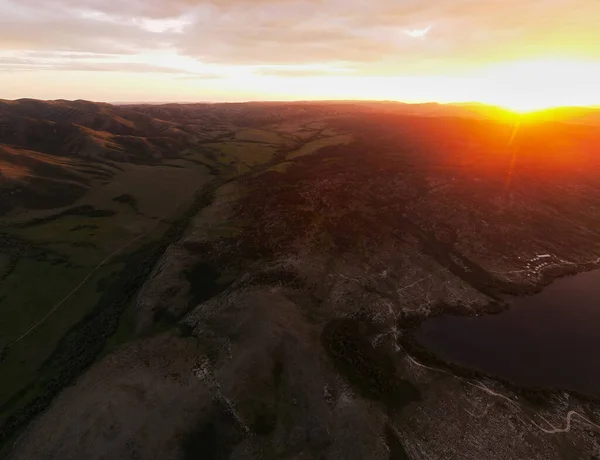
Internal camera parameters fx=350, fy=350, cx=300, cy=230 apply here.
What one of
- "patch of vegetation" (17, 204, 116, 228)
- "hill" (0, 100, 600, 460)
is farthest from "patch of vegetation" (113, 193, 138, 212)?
"patch of vegetation" (17, 204, 116, 228)

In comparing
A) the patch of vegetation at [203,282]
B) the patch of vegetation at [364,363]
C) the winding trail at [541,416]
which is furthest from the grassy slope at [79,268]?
the winding trail at [541,416]

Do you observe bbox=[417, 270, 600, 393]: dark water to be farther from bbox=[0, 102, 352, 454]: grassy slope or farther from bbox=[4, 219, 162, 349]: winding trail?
bbox=[4, 219, 162, 349]: winding trail

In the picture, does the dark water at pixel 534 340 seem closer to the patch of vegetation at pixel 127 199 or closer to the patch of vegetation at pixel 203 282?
the patch of vegetation at pixel 203 282

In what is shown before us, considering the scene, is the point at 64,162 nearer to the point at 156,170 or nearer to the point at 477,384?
the point at 156,170

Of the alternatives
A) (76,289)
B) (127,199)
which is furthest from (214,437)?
(127,199)

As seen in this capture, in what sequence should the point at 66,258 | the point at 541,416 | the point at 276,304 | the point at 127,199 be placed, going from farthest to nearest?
the point at 127,199, the point at 66,258, the point at 276,304, the point at 541,416

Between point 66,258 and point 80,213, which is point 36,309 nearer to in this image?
point 66,258

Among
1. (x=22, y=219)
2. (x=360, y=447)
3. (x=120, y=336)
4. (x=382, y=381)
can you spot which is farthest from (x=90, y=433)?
(x=22, y=219)

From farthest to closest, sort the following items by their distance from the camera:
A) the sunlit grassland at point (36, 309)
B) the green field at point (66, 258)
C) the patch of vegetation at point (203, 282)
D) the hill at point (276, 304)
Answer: the patch of vegetation at point (203, 282) < the green field at point (66, 258) < the sunlit grassland at point (36, 309) < the hill at point (276, 304)
